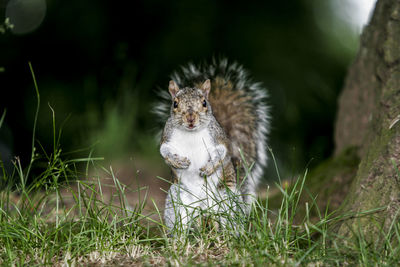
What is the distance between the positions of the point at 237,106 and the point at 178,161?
0.91 m

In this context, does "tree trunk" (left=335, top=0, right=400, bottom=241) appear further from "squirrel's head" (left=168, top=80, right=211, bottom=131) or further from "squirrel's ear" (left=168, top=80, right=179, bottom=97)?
"squirrel's ear" (left=168, top=80, right=179, bottom=97)

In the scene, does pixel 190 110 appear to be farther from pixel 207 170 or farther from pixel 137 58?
pixel 137 58

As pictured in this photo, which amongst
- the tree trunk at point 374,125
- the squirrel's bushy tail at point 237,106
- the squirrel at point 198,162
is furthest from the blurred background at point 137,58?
the squirrel at point 198,162

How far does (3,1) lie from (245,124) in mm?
2802

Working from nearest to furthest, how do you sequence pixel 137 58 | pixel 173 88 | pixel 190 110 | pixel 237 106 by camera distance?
pixel 190 110 → pixel 173 88 → pixel 237 106 → pixel 137 58

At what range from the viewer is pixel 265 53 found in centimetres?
473

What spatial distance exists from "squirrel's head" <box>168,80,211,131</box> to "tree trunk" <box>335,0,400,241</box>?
2.29ft

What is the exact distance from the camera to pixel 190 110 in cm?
198

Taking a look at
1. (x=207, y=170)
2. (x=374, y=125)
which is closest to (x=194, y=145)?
(x=207, y=170)

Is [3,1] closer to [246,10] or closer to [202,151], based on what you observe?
[246,10]

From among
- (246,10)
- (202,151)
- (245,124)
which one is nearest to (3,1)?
(246,10)

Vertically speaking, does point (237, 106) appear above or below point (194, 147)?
above

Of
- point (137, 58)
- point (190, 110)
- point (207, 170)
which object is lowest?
point (207, 170)

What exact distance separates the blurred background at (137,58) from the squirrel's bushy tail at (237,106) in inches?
50.6
